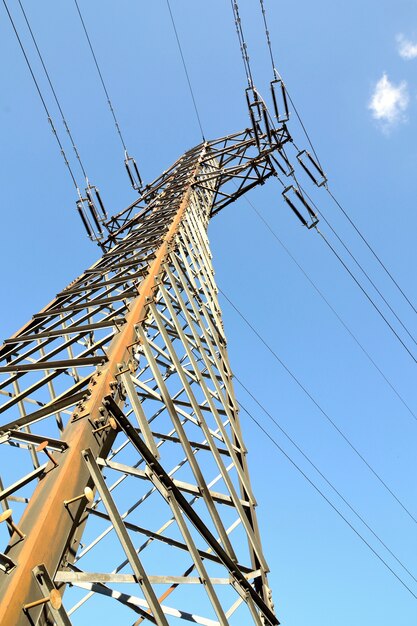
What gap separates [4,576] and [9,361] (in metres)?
4.39

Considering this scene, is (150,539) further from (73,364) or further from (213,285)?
(213,285)

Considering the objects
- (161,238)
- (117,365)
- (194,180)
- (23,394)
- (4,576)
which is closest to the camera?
(4,576)

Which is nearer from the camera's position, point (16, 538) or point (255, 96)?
point (16, 538)

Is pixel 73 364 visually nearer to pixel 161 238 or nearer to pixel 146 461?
pixel 146 461

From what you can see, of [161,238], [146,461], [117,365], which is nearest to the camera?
[146,461]

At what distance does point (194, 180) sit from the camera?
1311 centimetres

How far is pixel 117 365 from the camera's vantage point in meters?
4.88

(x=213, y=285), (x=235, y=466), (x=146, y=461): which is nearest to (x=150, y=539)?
(x=235, y=466)

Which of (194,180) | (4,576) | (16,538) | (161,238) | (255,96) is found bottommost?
(4,576)

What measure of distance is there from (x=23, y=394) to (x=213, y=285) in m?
5.76

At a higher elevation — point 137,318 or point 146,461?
point 137,318

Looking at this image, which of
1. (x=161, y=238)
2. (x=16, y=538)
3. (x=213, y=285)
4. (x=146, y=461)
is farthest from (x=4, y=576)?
(x=213, y=285)

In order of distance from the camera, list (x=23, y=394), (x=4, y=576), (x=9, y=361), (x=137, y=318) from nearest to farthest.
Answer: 1. (x=4, y=576)
2. (x=23, y=394)
3. (x=137, y=318)
4. (x=9, y=361)

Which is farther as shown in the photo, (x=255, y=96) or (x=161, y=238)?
(x=255, y=96)
